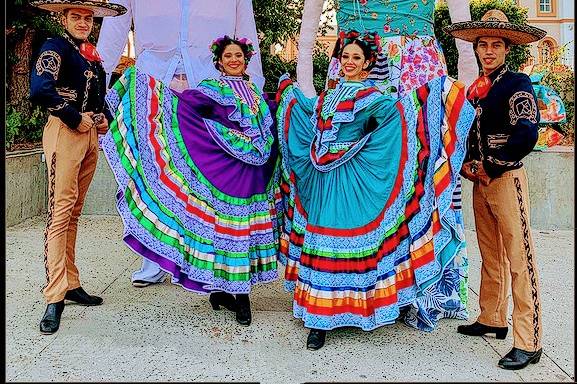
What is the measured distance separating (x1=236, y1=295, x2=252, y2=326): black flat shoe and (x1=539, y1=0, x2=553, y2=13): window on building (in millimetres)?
26621

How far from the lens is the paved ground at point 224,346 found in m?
2.94

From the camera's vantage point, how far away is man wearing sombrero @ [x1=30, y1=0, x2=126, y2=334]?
3406 mm

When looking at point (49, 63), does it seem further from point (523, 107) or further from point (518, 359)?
point (518, 359)

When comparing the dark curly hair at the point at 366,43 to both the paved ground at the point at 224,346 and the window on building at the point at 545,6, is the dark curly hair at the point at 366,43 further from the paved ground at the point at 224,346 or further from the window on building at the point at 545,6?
the window on building at the point at 545,6

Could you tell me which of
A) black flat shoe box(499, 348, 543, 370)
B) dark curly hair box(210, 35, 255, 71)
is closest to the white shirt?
dark curly hair box(210, 35, 255, 71)

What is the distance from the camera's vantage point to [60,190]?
3.57 metres

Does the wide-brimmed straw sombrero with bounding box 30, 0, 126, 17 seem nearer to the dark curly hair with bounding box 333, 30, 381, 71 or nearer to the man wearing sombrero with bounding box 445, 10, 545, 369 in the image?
the dark curly hair with bounding box 333, 30, 381, 71

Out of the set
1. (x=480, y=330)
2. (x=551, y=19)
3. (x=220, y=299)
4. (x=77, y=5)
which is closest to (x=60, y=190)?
(x=77, y=5)

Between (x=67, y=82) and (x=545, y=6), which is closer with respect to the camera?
(x=67, y=82)

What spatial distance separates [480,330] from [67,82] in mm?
2636

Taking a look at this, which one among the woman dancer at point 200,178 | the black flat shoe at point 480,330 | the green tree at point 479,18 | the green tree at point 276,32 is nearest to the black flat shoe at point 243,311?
→ the woman dancer at point 200,178

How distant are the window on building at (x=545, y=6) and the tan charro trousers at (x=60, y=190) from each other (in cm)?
2686

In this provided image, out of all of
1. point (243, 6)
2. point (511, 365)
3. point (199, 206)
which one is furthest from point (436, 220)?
point (243, 6)

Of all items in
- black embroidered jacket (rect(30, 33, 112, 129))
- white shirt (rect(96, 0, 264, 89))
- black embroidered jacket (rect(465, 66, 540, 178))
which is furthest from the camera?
white shirt (rect(96, 0, 264, 89))
